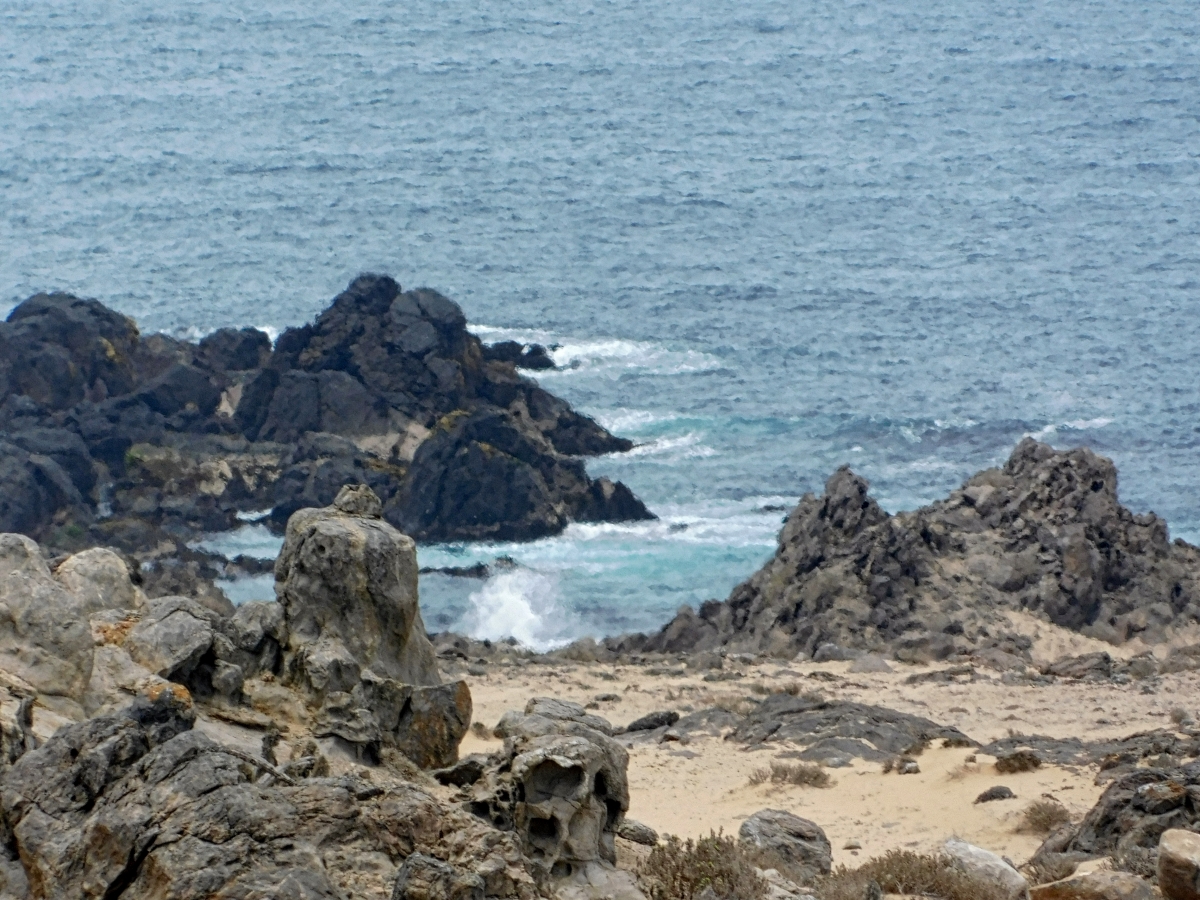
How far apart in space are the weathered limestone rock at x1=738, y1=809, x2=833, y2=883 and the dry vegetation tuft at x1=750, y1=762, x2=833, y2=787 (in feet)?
16.8

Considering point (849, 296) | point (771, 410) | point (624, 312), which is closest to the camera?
Result: point (771, 410)

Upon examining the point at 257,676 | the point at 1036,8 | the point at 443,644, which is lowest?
the point at 443,644

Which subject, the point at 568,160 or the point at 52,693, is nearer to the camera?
the point at 52,693

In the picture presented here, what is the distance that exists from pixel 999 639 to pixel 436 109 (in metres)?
78.6

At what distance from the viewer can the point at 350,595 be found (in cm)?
1449

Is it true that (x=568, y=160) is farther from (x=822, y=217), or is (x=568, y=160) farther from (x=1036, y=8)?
(x=1036, y=8)

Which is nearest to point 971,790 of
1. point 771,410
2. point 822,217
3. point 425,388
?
point 425,388

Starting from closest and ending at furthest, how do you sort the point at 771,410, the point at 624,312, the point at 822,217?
the point at 771,410 → the point at 624,312 → the point at 822,217

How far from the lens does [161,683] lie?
11.8m

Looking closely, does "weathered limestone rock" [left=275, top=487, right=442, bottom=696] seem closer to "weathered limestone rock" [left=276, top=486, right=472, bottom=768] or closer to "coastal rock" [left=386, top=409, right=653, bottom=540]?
"weathered limestone rock" [left=276, top=486, right=472, bottom=768]

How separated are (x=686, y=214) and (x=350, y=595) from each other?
6854 cm

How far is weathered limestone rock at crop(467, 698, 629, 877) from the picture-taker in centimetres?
1038

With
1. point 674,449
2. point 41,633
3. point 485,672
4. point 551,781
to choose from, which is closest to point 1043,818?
point 551,781

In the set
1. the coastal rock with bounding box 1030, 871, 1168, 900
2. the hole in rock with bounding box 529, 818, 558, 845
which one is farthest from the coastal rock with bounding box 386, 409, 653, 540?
the hole in rock with bounding box 529, 818, 558, 845
